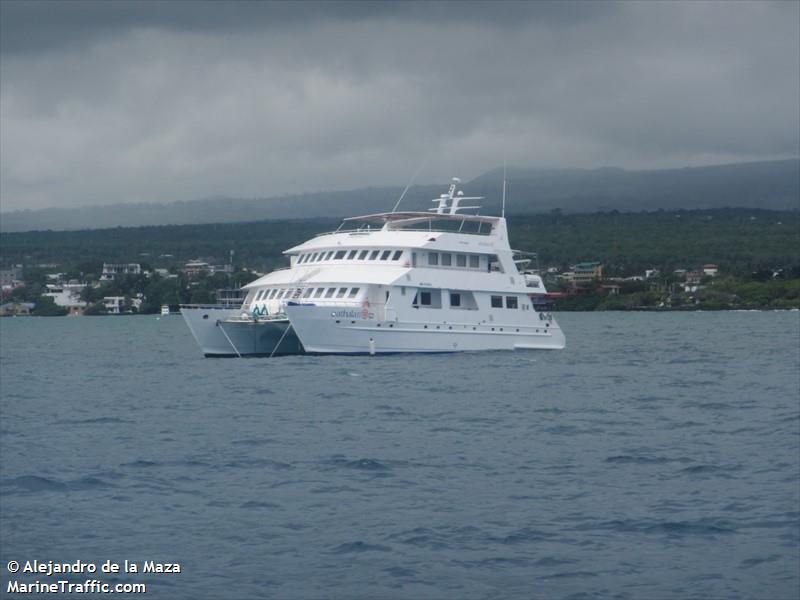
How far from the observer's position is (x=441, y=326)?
133 ft

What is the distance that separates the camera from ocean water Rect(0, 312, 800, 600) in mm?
11438

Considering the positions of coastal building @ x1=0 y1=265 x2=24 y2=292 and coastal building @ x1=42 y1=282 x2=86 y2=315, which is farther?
coastal building @ x1=0 y1=265 x2=24 y2=292

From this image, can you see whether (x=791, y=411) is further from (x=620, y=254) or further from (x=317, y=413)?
(x=620, y=254)

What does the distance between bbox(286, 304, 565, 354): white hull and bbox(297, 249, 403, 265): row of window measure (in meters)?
2.70

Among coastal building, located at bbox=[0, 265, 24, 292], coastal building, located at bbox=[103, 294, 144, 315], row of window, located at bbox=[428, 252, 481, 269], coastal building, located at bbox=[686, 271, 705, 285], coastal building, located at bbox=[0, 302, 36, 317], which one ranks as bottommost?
coastal building, located at bbox=[0, 302, 36, 317]

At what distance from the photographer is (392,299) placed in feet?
128

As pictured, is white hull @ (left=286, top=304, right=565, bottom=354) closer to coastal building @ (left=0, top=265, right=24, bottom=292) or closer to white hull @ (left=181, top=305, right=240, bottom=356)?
white hull @ (left=181, top=305, right=240, bottom=356)

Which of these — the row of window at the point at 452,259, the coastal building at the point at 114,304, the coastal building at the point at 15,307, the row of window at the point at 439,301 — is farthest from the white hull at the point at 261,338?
the coastal building at the point at 15,307

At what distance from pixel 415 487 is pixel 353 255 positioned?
26728 mm

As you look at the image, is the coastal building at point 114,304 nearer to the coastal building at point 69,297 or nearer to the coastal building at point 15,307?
the coastal building at point 69,297

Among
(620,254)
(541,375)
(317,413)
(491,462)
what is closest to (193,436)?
(317,413)

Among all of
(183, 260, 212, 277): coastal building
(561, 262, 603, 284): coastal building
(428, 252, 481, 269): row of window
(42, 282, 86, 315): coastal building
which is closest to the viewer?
(428, 252, 481, 269): row of window

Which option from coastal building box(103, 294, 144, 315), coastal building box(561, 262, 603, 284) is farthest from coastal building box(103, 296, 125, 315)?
coastal building box(561, 262, 603, 284)

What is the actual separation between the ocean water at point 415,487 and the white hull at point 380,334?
275 inches
